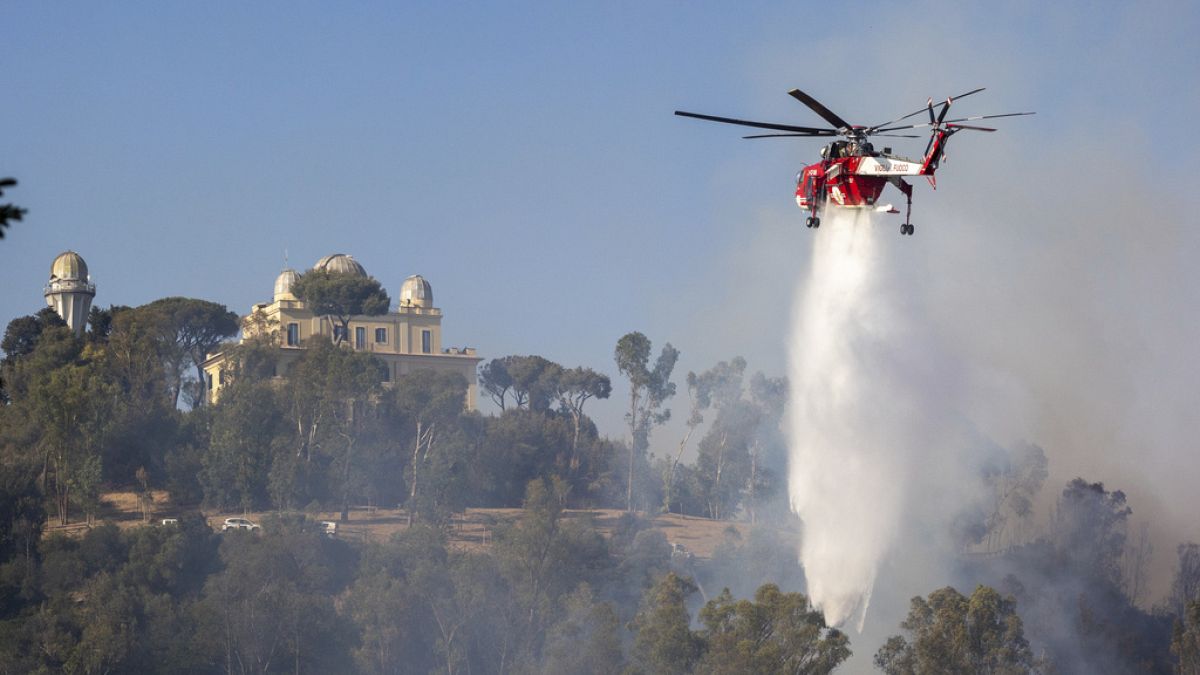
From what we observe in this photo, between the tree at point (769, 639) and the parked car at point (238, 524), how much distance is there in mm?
33748

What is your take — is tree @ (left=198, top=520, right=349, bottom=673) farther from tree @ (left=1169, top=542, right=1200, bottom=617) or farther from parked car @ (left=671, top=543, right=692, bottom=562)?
tree @ (left=1169, top=542, right=1200, bottom=617)

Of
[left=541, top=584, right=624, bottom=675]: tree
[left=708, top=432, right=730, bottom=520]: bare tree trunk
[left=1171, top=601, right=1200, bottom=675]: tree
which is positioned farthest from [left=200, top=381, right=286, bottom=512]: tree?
[left=1171, top=601, right=1200, bottom=675]: tree

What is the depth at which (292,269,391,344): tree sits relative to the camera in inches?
5305

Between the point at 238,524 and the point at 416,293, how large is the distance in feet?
143

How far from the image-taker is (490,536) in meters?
110

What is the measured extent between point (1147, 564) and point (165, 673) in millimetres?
65212

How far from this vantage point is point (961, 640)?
78.8m

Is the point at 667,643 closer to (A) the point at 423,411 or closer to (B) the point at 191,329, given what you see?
(A) the point at 423,411

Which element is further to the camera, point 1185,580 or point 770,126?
point 1185,580

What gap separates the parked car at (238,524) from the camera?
102537 mm

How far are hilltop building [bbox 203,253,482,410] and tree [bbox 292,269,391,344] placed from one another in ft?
6.51

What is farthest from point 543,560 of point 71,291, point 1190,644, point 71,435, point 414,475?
point 71,291

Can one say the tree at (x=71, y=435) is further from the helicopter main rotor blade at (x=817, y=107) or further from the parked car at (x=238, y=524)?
the helicopter main rotor blade at (x=817, y=107)

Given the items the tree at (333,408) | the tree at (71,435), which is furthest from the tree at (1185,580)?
the tree at (71,435)
